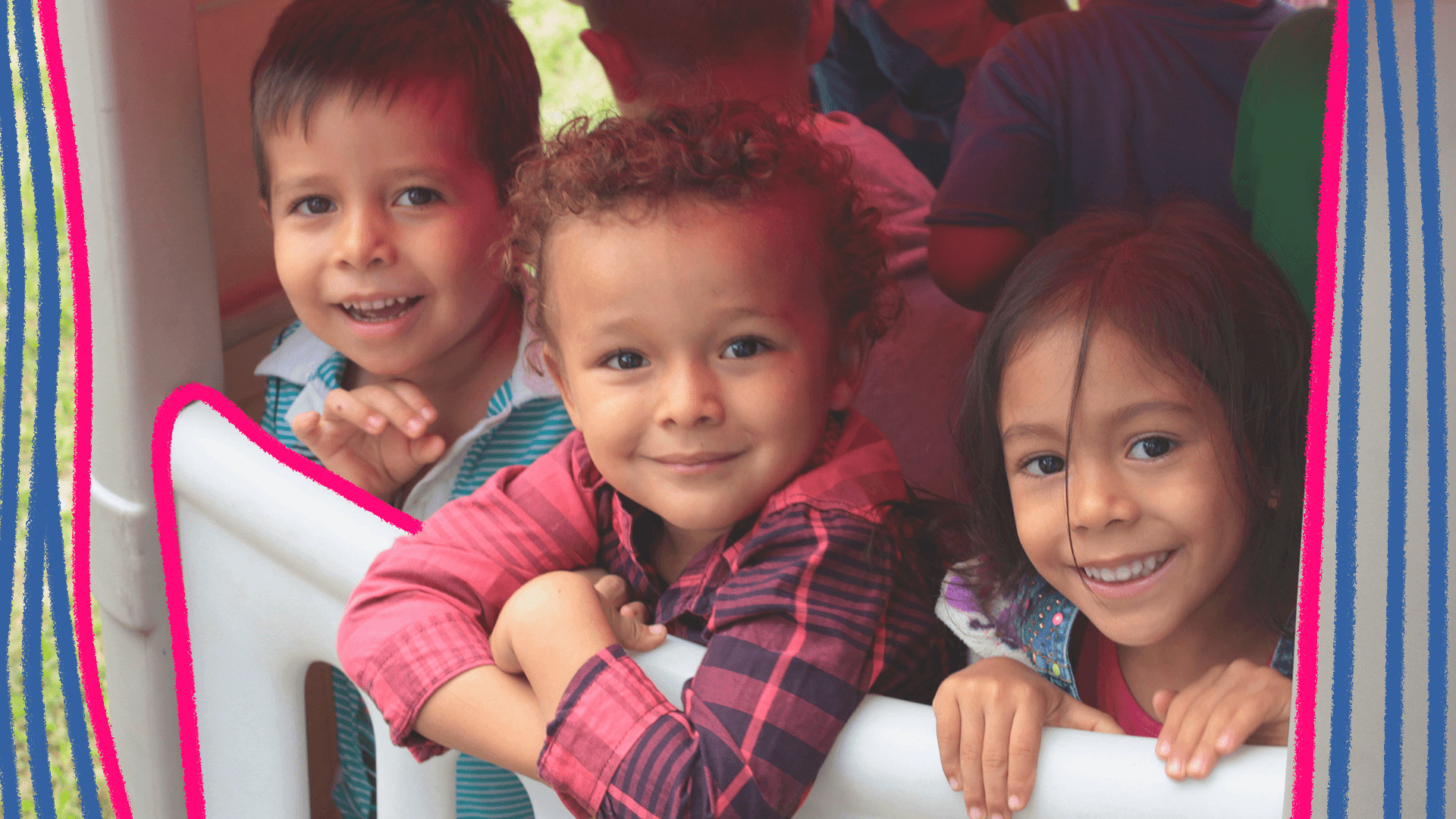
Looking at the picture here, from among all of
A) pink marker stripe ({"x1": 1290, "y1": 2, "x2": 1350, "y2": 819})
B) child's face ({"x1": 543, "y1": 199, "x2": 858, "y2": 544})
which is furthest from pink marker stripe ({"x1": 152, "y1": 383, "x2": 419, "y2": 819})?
pink marker stripe ({"x1": 1290, "y1": 2, "x2": 1350, "y2": 819})

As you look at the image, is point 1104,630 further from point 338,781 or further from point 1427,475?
point 338,781

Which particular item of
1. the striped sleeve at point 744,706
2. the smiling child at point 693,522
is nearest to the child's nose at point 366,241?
the smiling child at point 693,522

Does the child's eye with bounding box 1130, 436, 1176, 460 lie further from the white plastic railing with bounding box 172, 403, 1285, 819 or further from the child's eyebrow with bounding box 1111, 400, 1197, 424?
the white plastic railing with bounding box 172, 403, 1285, 819

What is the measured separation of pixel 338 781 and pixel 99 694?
0.42 meters

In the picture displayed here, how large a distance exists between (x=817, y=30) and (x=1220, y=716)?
77 centimetres

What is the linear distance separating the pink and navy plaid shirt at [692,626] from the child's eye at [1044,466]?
9 cm

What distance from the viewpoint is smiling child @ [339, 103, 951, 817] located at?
0.64 metres

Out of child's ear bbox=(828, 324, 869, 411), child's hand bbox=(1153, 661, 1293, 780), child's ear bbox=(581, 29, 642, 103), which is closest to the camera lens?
child's hand bbox=(1153, 661, 1293, 780)

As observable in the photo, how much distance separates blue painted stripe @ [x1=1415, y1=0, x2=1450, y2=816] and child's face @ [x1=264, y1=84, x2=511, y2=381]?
2.28ft

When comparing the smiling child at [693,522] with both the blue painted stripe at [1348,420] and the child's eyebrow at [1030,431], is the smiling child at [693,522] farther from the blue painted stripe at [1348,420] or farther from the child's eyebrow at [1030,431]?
the blue painted stripe at [1348,420]

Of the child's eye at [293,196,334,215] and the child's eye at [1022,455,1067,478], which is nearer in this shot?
the child's eye at [1022,455,1067,478]

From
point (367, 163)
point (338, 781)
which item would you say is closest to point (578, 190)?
point (367, 163)

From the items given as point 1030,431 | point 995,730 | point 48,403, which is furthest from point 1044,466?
point 48,403

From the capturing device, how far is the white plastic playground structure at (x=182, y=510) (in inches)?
33.7
